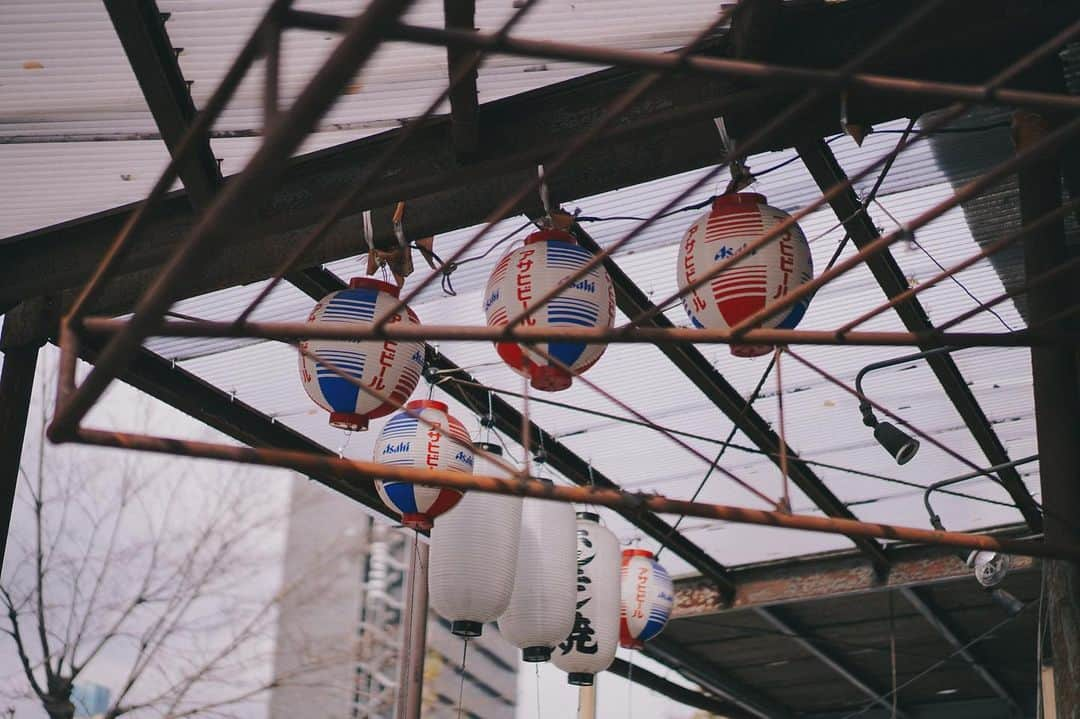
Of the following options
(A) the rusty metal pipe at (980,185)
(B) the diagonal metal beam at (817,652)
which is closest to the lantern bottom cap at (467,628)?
(A) the rusty metal pipe at (980,185)

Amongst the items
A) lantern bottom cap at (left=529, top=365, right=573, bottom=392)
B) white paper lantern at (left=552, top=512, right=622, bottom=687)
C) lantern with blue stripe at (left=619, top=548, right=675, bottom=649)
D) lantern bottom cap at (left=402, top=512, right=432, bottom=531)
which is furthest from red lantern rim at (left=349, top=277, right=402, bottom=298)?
lantern with blue stripe at (left=619, top=548, right=675, bottom=649)

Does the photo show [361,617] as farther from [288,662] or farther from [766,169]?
[766,169]

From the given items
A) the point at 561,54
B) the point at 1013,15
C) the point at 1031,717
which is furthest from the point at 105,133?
the point at 1031,717

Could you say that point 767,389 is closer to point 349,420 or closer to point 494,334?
point 349,420

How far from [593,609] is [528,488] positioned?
442 cm

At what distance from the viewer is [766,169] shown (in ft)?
21.0

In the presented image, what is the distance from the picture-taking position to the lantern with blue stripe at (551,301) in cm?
501

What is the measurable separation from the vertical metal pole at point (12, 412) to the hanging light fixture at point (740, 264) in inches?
149

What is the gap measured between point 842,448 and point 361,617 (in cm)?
3858

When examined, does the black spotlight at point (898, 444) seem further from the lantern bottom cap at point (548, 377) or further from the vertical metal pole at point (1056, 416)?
the lantern bottom cap at point (548, 377)

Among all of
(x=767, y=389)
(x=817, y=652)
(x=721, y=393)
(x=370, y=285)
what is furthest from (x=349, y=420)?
(x=817, y=652)

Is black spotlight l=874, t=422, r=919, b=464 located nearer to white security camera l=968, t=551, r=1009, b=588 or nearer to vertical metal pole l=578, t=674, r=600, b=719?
white security camera l=968, t=551, r=1009, b=588

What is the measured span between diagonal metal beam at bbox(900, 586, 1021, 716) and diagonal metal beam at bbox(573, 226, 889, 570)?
969mm

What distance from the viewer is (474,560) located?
688 centimetres
